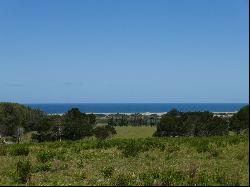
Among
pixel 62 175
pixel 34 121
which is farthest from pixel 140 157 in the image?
pixel 34 121

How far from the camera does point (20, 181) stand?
15203 mm

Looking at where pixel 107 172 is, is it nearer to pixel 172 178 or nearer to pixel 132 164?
pixel 172 178

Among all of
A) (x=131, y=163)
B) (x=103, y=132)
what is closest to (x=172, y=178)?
(x=131, y=163)

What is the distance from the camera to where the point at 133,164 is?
66.4 feet

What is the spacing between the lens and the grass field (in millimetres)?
14959

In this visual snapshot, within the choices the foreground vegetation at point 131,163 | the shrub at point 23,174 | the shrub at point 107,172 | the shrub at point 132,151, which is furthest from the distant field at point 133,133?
the shrub at point 23,174

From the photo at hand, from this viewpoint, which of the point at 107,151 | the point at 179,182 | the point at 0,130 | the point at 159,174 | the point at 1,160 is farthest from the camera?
the point at 0,130

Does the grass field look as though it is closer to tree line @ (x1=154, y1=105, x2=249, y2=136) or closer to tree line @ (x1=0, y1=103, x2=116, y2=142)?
tree line @ (x1=0, y1=103, x2=116, y2=142)

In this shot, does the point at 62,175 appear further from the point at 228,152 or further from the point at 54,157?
the point at 228,152

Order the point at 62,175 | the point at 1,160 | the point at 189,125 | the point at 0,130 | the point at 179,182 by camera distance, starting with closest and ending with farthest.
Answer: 1. the point at 179,182
2. the point at 62,175
3. the point at 1,160
4. the point at 189,125
5. the point at 0,130

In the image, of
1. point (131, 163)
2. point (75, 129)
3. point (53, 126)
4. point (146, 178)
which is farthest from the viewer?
point (75, 129)

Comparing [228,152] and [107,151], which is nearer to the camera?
[228,152]

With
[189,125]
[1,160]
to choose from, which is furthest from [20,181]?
[189,125]

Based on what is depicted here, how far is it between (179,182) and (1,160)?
1083cm
